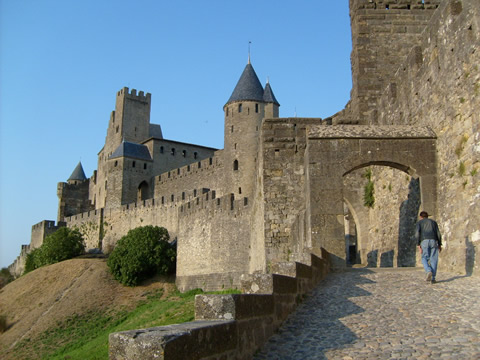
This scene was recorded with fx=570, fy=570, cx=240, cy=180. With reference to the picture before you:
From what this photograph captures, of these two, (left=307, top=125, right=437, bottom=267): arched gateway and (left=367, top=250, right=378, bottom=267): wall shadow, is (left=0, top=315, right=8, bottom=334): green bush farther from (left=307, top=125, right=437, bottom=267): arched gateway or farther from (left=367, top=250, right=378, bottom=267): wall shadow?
(left=307, top=125, right=437, bottom=267): arched gateway

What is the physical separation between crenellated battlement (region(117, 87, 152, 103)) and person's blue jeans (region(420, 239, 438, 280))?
5635 centimetres

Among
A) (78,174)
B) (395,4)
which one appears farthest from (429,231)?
(78,174)

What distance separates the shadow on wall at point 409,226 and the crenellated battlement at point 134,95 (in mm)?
52889

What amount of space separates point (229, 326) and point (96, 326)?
955 inches

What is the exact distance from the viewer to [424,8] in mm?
16750

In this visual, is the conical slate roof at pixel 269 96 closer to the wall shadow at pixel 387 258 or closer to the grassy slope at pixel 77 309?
the grassy slope at pixel 77 309

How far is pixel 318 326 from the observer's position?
6395 millimetres

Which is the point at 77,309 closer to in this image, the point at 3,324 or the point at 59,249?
the point at 3,324

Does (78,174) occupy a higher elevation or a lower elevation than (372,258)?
higher

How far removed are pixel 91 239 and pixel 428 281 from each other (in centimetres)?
4241

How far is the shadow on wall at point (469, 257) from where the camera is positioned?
866 cm

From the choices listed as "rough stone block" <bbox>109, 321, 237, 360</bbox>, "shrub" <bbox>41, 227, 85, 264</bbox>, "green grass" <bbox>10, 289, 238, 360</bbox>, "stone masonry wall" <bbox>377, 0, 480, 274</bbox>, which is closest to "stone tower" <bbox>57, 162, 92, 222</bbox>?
"shrub" <bbox>41, 227, 85, 264</bbox>

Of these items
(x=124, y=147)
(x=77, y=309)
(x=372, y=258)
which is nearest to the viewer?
(x=372, y=258)

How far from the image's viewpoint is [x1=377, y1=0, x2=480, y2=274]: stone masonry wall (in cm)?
905
